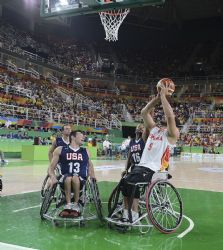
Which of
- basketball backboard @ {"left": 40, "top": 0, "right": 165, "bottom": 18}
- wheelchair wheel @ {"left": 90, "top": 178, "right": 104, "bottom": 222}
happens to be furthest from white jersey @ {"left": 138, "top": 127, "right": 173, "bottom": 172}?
basketball backboard @ {"left": 40, "top": 0, "right": 165, "bottom": 18}

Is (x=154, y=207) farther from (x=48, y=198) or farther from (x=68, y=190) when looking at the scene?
(x=48, y=198)

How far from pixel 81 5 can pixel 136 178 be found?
5.05 metres

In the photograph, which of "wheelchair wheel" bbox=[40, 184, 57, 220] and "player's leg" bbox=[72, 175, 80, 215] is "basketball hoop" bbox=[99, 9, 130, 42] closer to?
"player's leg" bbox=[72, 175, 80, 215]

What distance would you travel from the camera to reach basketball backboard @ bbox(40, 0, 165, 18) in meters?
8.17

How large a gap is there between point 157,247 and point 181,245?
12.9 inches

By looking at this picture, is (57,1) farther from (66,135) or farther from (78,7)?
(66,135)

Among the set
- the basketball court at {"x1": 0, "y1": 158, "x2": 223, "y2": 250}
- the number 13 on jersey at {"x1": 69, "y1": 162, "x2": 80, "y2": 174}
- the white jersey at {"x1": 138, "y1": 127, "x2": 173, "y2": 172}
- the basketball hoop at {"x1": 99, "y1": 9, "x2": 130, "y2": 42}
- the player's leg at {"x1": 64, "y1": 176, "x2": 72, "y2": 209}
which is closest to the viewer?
the basketball court at {"x1": 0, "y1": 158, "x2": 223, "y2": 250}

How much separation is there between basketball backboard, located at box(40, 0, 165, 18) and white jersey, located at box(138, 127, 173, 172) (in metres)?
3.97

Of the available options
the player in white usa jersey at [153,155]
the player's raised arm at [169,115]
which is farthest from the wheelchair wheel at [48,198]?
the player's raised arm at [169,115]

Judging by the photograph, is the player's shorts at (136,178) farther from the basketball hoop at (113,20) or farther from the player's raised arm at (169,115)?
the basketball hoop at (113,20)

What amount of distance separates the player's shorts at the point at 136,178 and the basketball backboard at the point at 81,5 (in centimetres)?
440

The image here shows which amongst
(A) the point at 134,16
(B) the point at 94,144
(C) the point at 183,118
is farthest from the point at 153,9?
(B) the point at 94,144

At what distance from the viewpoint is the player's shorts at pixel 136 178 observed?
16.5 ft

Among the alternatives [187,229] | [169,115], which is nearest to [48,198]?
[187,229]
